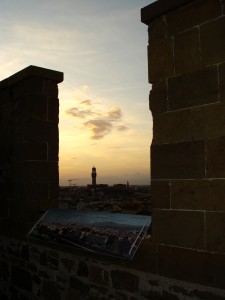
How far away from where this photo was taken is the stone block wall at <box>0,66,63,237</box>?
16.1 ft

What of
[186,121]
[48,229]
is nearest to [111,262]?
[48,229]

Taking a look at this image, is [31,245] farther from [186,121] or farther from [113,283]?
[186,121]

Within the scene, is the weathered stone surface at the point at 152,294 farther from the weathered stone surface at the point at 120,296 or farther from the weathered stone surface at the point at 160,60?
the weathered stone surface at the point at 160,60

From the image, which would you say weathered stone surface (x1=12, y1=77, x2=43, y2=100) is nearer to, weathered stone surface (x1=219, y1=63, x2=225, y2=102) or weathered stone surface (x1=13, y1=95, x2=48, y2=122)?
weathered stone surface (x1=13, y1=95, x2=48, y2=122)

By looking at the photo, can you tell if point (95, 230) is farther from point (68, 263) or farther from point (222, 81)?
point (222, 81)

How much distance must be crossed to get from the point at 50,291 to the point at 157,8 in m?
3.34

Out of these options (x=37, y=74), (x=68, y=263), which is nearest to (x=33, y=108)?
(x=37, y=74)

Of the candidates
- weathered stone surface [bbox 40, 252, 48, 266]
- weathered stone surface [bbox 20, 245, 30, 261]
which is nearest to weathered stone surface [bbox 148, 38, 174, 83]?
weathered stone surface [bbox 40, 252, 48, 266]

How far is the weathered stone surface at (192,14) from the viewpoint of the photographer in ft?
9.45

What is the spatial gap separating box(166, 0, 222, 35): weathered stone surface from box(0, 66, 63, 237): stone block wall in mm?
2321

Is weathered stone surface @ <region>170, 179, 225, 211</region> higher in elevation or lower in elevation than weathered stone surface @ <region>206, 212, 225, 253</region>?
higher

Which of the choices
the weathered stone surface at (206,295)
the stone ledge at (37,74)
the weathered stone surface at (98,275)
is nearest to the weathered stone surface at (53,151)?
the stone ledge at (37,74)

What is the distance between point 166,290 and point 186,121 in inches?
55.3

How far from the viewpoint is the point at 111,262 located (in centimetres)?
358
